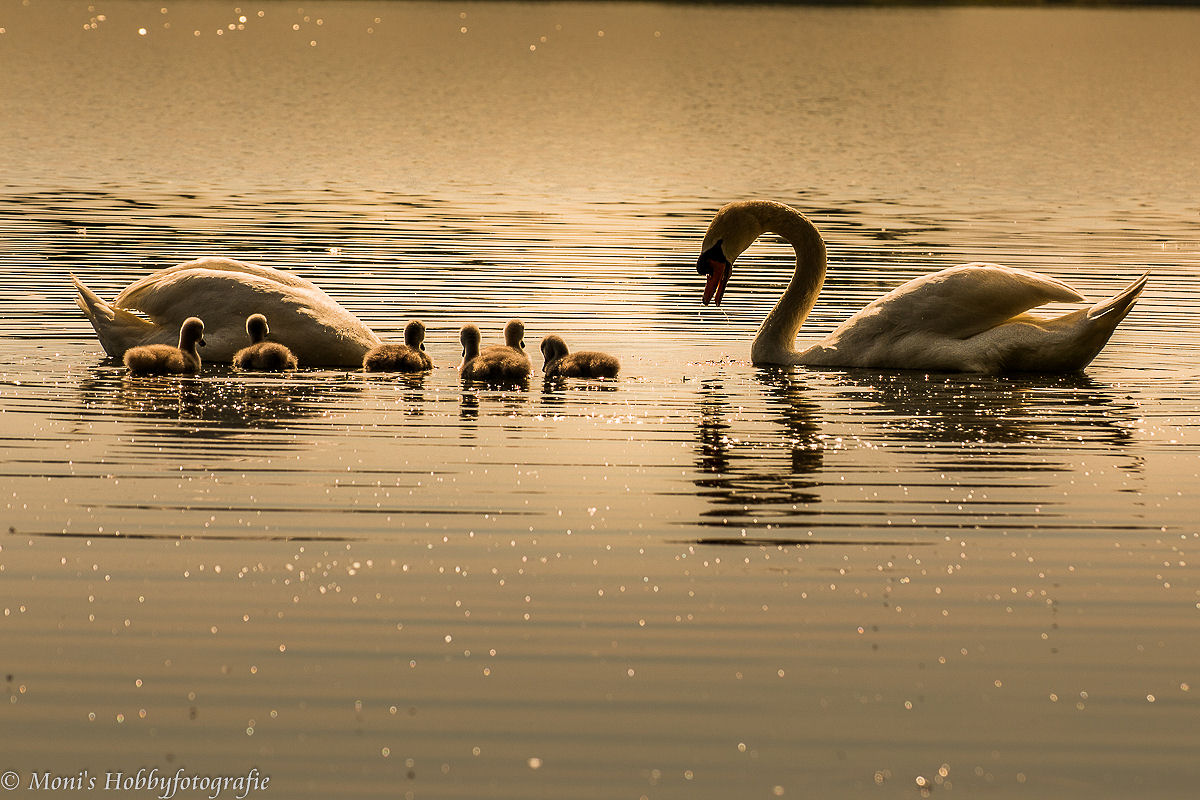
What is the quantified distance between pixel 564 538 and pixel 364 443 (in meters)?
Result: 2.83

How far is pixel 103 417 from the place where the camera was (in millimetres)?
12625

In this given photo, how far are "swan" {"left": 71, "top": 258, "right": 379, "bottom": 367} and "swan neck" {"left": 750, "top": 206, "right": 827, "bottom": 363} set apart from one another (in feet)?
10.4

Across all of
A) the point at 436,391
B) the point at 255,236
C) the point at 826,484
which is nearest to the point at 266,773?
the point at 826,484

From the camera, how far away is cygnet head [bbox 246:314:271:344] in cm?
1515

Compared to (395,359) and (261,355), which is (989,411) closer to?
(395,359)

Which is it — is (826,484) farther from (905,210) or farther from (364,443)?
(905,210)

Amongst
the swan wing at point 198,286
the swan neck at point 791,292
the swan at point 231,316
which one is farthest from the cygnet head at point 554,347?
the swan wing at point 198,286

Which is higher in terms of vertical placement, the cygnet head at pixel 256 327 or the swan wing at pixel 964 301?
the swan wing at pixel 964 301

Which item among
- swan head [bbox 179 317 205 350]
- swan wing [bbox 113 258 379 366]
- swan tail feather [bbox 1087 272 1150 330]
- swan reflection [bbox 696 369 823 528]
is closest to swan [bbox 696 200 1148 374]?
swan tail feather [bbox 1087 272 1150 330]

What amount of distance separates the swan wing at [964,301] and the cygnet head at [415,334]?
3514mm

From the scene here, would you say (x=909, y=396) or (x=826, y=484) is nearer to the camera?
(x=826, y=484)

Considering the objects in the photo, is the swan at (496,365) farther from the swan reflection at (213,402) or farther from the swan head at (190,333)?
the swan head at (190,333)

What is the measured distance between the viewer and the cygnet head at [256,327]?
15148 mm

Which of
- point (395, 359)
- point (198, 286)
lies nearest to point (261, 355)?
point (395, 359)
